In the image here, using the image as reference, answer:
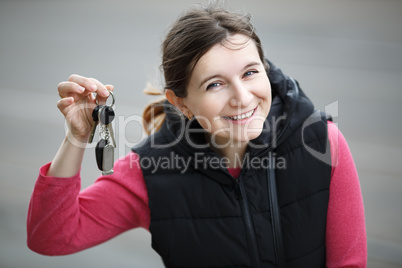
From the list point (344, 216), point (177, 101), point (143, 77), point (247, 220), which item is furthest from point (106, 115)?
point (143, 77)

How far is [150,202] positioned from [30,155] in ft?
6.87

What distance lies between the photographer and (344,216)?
1.31 metres

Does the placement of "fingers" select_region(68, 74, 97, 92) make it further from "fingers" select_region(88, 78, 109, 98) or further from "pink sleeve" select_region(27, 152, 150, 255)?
"pink sleeve" select_region(27, 152, 150, 255)

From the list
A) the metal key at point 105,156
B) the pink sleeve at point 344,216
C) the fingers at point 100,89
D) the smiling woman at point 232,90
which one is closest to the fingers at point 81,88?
the fingers at point 100,89

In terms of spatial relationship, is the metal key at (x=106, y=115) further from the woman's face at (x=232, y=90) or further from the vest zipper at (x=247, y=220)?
the vest zipper at (x=247, y=220)

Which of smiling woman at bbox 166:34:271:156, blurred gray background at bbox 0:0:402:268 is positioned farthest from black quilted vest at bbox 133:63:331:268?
blurred gray background at bbox 0:0:402:268

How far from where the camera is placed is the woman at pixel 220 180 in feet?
4.06

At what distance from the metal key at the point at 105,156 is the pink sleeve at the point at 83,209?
0.14m

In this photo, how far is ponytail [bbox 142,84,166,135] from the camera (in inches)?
57.5

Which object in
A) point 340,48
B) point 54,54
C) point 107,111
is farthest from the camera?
point 54,54

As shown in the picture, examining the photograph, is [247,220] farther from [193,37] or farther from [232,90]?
[193,37]

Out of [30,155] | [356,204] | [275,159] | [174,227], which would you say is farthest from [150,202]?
[30,155]

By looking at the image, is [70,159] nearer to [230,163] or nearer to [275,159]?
[230,163]

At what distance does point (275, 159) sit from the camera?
1342mm
